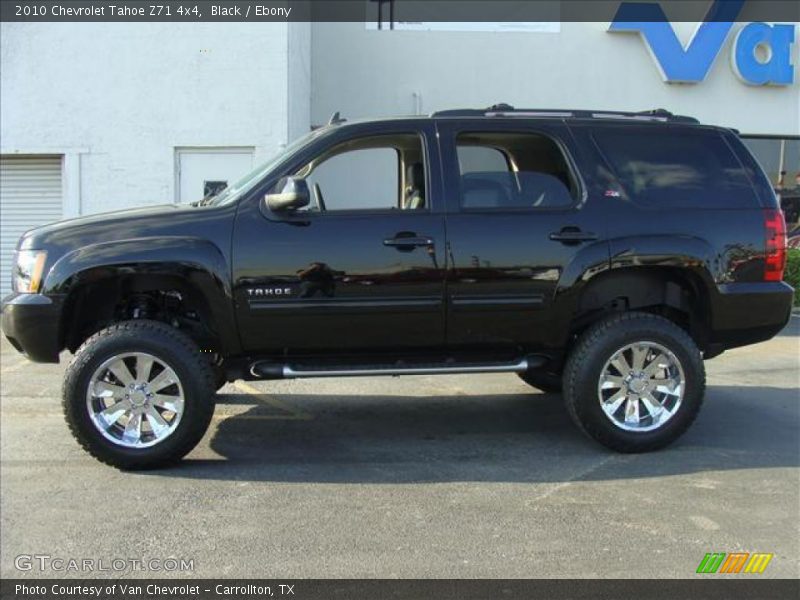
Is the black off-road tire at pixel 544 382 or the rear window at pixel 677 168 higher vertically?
the rear window at pixel 677 168

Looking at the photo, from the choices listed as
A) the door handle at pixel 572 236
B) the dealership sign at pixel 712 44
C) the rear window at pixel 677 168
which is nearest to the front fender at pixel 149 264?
the door handle at pixel 572 236

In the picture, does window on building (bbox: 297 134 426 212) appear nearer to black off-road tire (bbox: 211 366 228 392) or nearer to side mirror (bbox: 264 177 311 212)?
side mirror (bbox: 264 177 311 212)

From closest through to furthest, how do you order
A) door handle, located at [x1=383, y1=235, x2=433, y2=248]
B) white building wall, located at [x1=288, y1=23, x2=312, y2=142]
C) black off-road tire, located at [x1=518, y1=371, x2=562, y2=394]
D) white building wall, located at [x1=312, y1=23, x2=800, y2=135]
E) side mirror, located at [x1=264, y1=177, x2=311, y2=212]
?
side mirror, located at [x1=264, y1=177, x2=311, y2=212]
door handle, located at [x1=383, y1=235, x2=433, y2=248]
black off-road tire, located at [x1=518, y1=371, x2=562, y2=394]
white building wall, located at [x1=288, y1=23, x2=312, y2=142]
white building wall, located at [x1=312, y1=23, x2=800, y2=135]

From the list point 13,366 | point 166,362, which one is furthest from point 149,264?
point 13,366

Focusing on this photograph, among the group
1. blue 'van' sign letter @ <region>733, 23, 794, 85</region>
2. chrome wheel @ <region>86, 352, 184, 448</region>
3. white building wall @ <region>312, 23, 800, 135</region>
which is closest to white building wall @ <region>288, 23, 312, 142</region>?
white building wall @ <region>312, 23, 800, 135</region>

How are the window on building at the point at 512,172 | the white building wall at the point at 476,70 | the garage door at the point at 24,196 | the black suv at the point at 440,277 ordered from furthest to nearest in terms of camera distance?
the white building wall at the point at 476,70
the garage door at the point at 24,196
the window on building at the point at 512,172
the black suv at the point at 440,277

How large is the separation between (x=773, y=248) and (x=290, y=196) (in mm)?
3327

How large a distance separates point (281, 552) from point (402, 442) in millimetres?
1855

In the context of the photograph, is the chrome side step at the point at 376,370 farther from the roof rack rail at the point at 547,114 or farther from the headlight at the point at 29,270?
the roof rack rail at the point at 547,114

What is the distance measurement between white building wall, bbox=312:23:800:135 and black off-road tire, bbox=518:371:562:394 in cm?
890

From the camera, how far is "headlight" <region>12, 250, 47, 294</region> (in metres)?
4.65

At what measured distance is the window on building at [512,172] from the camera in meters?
5.02

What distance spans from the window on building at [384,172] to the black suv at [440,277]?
23 mm

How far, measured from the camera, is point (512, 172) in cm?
522
